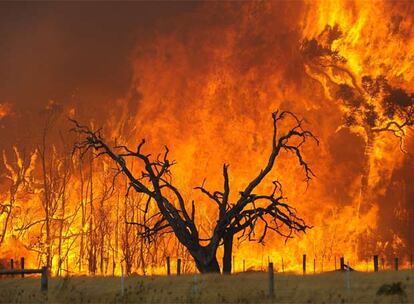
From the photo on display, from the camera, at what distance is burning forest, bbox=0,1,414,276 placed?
188 feet

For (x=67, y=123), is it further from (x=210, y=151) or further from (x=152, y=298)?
(x=152, y=298)

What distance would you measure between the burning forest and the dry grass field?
1829 centimetres

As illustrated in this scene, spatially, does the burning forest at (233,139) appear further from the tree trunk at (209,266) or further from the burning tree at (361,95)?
the tree trunk at (209,266)

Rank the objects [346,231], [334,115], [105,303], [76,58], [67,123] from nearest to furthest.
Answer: [105,303] < [346,231] < [334,115] < [67,123] < [76,58]

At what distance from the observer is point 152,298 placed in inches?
1262

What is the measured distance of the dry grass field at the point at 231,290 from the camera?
3006cm

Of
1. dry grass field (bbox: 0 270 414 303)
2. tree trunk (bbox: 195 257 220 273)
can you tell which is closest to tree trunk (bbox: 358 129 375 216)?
tree trunk (bbox: 195 257 220 273)

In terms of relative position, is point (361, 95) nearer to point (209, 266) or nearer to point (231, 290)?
point (209, 266)

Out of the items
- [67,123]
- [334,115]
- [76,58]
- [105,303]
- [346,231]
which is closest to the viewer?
[105,303]

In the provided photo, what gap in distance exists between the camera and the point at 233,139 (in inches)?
2420

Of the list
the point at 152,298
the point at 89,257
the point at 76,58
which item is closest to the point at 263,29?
the point at 76,58

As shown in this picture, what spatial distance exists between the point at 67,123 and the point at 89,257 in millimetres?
13379

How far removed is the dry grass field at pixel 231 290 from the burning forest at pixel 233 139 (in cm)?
1829

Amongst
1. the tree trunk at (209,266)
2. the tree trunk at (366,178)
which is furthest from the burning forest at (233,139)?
the tree trunk at (209,266)
